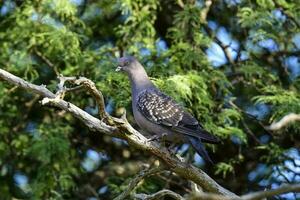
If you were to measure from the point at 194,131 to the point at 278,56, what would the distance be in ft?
9.15

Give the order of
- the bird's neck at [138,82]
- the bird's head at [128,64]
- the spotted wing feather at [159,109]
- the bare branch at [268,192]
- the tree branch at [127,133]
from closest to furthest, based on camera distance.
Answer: the bare branch at [268,192] < the tree branch at [127,133] < the spotted wing feather at [159,109] < the bird's neck at [138,82] < the bird's head at [128,64]

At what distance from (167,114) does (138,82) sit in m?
0.46

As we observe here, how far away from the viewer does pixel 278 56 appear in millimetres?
7707

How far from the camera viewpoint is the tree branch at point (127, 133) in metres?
4.65

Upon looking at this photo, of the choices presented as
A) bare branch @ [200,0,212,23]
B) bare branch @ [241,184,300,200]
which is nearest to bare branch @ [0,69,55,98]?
bare branch @ [241,184,300,200]

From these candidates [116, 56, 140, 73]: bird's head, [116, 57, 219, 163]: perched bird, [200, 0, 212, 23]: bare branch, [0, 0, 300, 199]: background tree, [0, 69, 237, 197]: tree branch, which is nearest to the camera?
[0, 69, 237, 197]: tree branch

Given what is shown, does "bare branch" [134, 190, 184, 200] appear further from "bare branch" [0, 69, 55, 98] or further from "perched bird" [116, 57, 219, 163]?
"bare branch" [0, 69, 55, 98]

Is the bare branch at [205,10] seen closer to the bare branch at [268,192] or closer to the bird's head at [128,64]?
the bird's head at [128,64]

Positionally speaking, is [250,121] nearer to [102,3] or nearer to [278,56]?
[278,56]

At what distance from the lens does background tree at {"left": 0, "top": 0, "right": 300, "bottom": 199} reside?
680 cm

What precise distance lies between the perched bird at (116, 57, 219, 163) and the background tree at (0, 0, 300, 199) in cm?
51

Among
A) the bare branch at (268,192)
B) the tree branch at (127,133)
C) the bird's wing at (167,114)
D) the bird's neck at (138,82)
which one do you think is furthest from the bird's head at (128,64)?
the bare branch at (268,192)

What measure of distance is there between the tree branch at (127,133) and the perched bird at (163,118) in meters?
0.24

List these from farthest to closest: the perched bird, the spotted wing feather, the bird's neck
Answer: the bird's neck → the spotted wing feather → the perched bird
